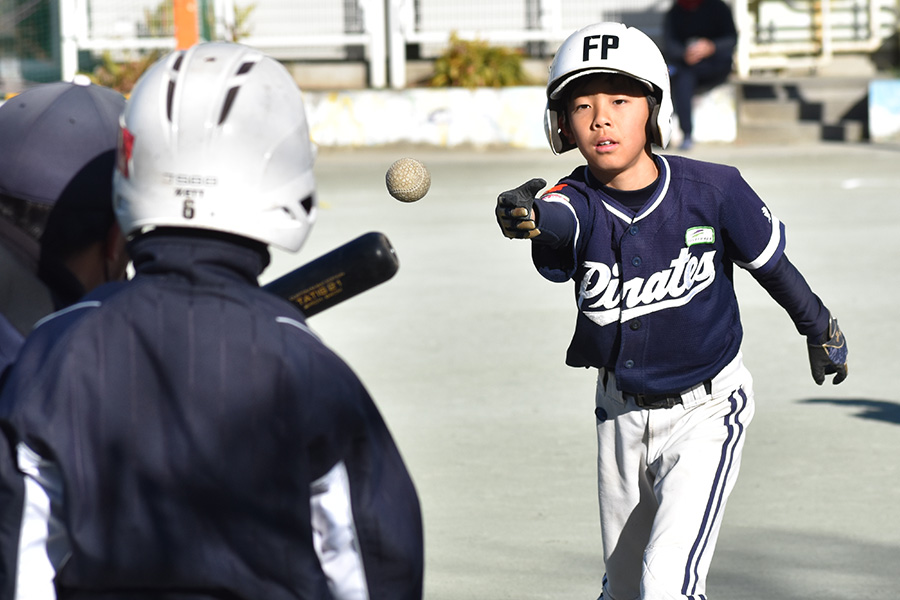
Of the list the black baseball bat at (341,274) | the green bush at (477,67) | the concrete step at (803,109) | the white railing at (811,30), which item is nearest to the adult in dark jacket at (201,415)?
the black baseball bat at (341,274)

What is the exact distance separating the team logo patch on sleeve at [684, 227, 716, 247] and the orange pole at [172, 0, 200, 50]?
10.1 metres

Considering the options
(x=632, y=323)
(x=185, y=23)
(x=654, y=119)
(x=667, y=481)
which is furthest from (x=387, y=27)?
(x=667, y=481)

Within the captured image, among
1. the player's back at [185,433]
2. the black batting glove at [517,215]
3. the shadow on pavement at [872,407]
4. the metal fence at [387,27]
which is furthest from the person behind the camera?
Result: the metal fence at [387,27]

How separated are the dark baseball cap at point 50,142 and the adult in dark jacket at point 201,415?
404 millimetres

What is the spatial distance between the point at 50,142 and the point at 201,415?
72 centimetres

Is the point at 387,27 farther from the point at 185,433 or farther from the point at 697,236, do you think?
the point at 185,433

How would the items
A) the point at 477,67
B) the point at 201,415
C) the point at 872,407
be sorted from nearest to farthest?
the point at 201,415, the point at 872,407, the point at 477,67

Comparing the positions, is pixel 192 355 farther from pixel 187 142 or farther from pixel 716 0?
pixel 716 0

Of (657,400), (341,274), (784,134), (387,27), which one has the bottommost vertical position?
(784,134)

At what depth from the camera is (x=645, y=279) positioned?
11.4ft

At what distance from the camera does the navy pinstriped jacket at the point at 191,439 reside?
183 cm

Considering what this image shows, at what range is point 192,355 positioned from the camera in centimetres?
183

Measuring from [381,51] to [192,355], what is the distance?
17439mm

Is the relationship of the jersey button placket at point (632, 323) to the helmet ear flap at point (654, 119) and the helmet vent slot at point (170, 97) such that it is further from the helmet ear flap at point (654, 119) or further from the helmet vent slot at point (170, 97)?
the helmet vent slot at point (170, 97)
